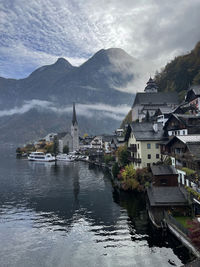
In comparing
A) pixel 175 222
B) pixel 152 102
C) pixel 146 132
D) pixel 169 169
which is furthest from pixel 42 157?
pixel 175 222

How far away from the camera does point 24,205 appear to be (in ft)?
147

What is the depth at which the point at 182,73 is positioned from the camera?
133 meters

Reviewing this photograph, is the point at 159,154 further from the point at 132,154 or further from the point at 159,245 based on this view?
the point at 159,245

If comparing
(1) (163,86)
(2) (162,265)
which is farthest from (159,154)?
(1) (163,86)

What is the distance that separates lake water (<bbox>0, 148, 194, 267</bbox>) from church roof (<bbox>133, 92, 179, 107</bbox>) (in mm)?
84713

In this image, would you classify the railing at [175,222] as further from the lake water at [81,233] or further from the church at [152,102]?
the church at [152,102]

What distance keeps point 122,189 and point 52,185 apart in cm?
2237

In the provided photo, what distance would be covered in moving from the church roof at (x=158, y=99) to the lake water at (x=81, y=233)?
84.7m


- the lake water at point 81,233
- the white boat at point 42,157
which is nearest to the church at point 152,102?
the white boat at point 42,157

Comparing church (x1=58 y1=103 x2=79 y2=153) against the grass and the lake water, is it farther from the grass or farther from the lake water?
the grass

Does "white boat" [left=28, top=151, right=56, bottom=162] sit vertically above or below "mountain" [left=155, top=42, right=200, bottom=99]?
below

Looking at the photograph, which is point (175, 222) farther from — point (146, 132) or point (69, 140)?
point (69, 140)

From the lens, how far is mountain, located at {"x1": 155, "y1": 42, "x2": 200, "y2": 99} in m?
125

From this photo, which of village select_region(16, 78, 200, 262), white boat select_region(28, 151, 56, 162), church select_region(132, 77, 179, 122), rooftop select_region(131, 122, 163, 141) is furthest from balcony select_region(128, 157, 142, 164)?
white boat select_region(28, 151, 56, 162)
